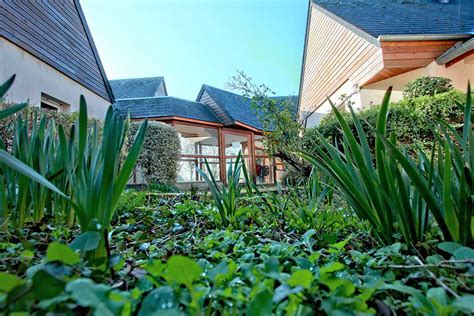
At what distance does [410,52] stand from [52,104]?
857cm

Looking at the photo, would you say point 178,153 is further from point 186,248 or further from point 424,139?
point 186,248

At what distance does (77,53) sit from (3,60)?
2.96m

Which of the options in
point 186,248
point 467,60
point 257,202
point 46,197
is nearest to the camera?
point 186,248

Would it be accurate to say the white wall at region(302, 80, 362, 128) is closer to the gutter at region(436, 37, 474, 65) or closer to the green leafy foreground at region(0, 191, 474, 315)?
the gutter at region(436, 37, 474, 65)

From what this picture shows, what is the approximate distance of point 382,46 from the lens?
622 cm

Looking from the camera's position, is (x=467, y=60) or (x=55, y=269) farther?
(x=467, y=60)

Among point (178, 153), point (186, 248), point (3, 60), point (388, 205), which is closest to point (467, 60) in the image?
point (178, 153)

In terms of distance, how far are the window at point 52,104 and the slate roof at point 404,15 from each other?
811cm

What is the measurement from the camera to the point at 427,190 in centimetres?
62

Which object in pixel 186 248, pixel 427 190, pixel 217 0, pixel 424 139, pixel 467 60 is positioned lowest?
pixel 186 248

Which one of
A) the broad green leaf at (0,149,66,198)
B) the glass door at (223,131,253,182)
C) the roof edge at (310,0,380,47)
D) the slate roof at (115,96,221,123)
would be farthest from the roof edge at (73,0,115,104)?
the broad green leaf at (0,149,66,198)

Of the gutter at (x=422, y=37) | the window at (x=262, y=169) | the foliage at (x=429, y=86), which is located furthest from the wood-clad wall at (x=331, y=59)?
the window at (x=262, y=169)

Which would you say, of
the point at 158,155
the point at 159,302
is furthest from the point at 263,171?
the point at 159,302

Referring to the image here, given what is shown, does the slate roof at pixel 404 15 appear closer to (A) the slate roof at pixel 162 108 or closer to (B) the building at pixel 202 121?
(B) the building at pixel 202 121
